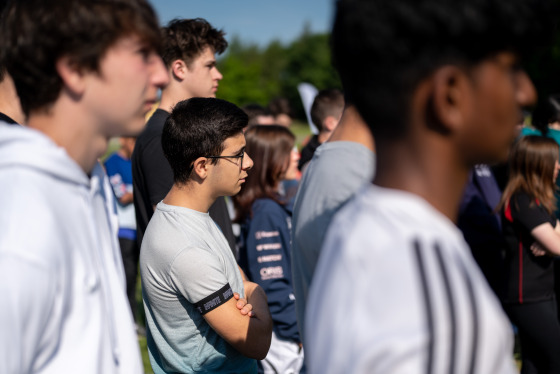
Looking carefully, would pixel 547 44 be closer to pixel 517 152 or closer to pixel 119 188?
pixel 517 152

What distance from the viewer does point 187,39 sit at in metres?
3.63

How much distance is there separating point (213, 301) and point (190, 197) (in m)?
0.54

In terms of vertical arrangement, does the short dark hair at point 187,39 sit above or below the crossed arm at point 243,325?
above

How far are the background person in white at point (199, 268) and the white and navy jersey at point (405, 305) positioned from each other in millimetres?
1416

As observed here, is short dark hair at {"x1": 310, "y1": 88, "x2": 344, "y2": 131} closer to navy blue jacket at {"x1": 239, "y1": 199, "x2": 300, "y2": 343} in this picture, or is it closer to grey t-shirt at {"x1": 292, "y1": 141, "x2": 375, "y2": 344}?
navy blue jacket at {"x1": 239, "y1": 199, "x2": 300, "y2": 343}

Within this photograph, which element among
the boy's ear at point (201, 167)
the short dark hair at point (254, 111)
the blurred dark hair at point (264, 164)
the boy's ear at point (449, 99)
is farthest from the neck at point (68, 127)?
the short dark hair at point (254, 111)

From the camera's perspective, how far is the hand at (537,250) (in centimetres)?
443

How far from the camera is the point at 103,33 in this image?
1.37 metres

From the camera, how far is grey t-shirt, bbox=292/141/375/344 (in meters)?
1.84

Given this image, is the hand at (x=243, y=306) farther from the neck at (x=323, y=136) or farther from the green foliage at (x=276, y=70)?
the green foliage at (x=276, y=70)

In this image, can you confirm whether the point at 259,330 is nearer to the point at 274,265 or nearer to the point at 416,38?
the point at 274,265

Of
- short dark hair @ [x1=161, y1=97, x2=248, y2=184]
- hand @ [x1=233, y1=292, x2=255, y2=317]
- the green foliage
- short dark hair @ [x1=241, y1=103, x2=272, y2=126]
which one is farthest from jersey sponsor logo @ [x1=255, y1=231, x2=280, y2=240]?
the green foliage

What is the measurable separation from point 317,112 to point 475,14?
14.6 ft

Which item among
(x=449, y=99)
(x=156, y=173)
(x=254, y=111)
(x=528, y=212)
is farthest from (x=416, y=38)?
(x=254, y=111)
